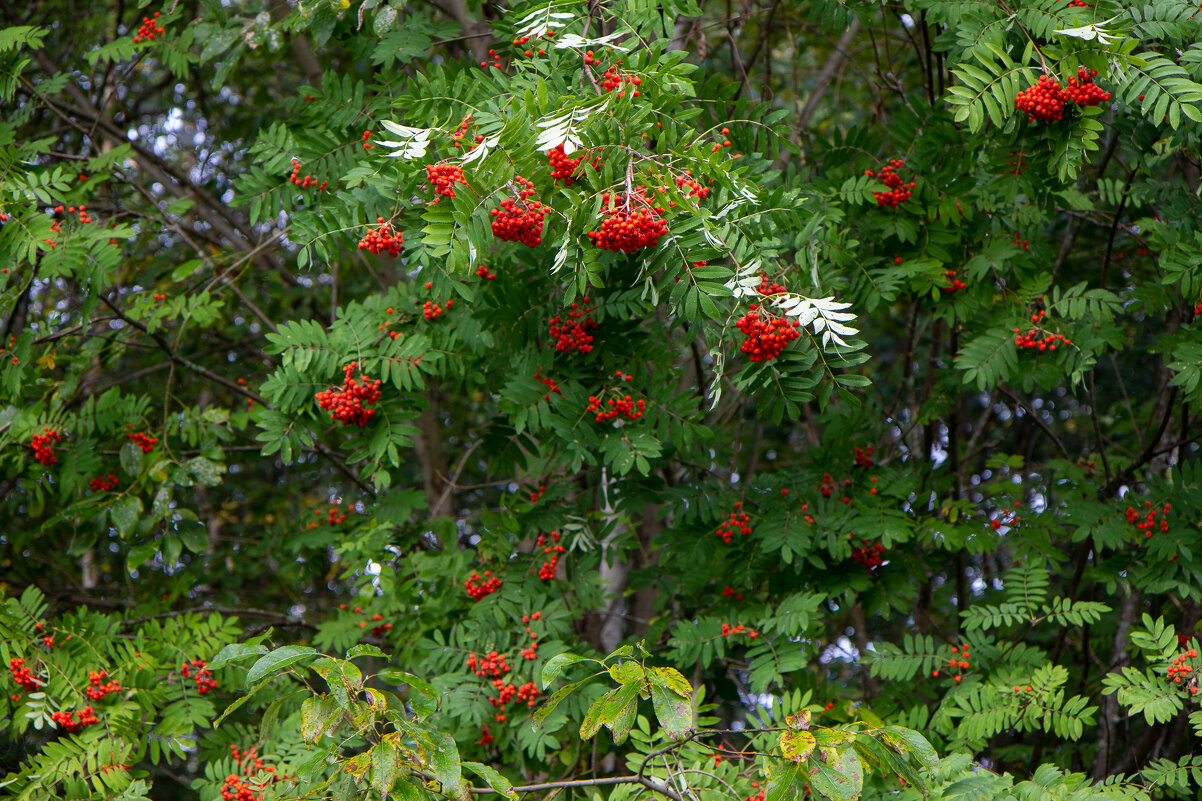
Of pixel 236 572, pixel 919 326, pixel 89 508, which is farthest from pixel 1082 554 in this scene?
pixel 236 572

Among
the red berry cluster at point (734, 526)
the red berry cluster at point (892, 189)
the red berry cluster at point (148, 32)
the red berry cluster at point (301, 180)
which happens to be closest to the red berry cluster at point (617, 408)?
the red berry cluster at point (734, 526)

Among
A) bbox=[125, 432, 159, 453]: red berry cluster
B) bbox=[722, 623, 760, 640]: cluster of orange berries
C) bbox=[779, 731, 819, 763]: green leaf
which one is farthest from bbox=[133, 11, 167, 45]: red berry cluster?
bbox=[779, 731, 819, 763]: green leaf

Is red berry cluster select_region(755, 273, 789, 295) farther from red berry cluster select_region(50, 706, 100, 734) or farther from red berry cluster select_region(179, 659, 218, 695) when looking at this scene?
red berry cluster select_region(50, 706, 100, 734)

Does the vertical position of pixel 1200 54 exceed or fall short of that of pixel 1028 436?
it exceeds it

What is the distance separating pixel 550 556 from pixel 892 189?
6.05ft

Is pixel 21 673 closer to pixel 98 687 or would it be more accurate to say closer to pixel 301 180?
pixel 98 687

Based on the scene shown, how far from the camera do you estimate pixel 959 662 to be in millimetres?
3395

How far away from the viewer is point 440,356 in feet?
11.6

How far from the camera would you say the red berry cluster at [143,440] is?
3.84 m

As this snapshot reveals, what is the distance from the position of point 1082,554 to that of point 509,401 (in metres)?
2.42

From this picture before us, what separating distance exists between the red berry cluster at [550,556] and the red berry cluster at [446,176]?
5.39 ft

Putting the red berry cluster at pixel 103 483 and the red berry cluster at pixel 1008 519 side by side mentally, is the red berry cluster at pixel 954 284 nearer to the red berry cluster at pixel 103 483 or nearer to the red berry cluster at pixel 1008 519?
the red berry cluster at pixel 1008 519

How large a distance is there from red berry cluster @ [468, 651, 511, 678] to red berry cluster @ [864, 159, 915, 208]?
211 cm

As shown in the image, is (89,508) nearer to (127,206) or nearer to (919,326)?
(127,206)
